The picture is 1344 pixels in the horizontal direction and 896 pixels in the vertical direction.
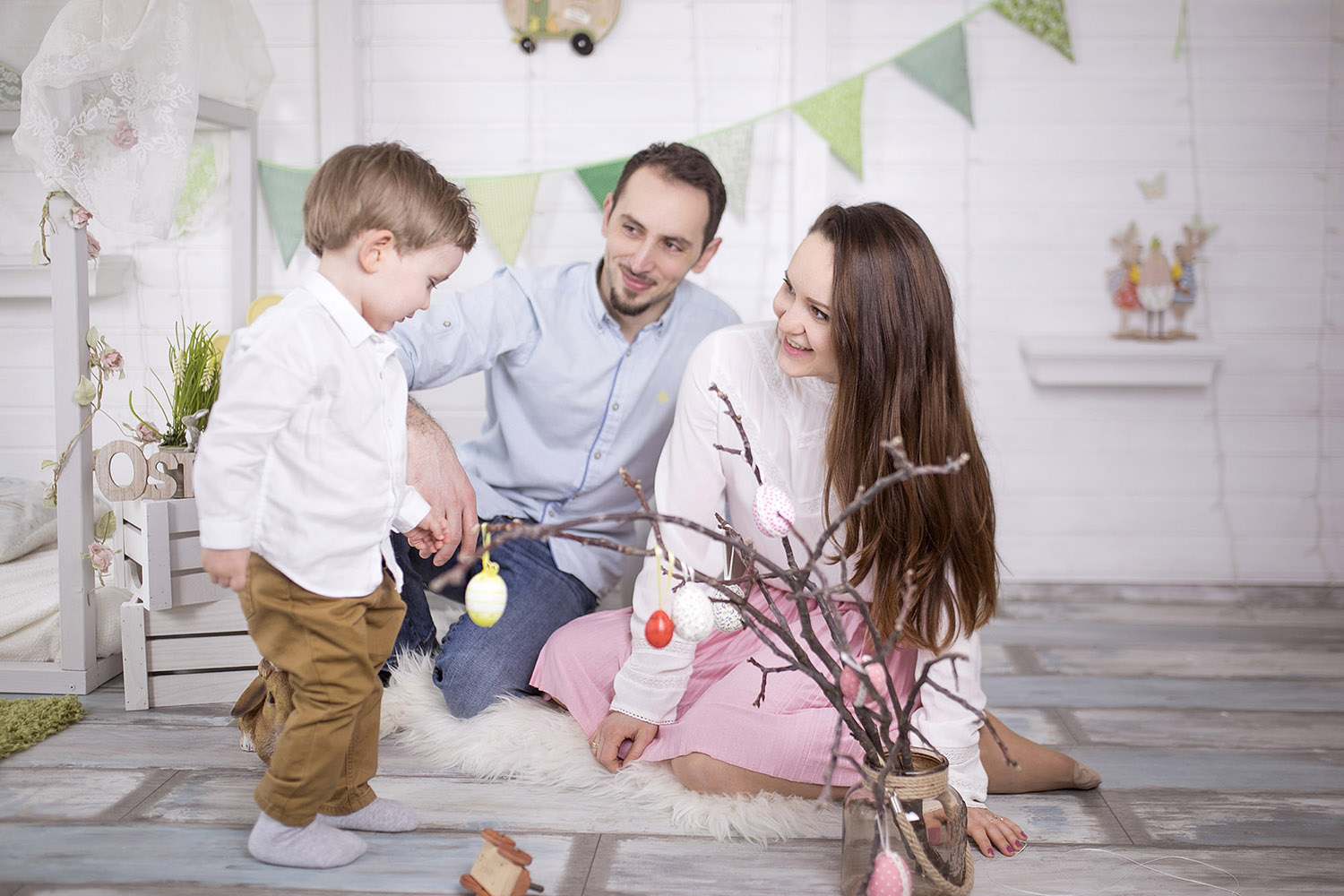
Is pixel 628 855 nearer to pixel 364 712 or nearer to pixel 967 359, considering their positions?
pixel 364 712

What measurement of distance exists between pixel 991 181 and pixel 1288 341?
0.92 metres

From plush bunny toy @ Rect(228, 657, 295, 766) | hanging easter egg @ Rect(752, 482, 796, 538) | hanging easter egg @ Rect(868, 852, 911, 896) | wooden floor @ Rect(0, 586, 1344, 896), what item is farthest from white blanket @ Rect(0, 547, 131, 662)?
A: hanging easter egg @ Rect(868, 852, 911, 896)

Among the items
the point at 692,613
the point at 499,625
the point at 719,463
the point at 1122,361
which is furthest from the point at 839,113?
the point at 692,613

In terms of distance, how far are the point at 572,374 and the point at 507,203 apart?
833 mm

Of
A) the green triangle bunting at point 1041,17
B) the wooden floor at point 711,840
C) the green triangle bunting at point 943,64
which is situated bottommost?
the wooden floor at point 711,840

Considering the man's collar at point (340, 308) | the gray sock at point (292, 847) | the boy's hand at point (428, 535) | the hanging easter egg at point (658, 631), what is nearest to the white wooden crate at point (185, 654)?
the boy's hand at point (428, 535)

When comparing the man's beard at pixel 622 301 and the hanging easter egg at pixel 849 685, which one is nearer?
the hanging easter egg at pixel 849 685

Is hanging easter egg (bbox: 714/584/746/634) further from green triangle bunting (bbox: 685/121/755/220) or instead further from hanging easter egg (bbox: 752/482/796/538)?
green triangle bunting (bbox: 685/121/755/220)

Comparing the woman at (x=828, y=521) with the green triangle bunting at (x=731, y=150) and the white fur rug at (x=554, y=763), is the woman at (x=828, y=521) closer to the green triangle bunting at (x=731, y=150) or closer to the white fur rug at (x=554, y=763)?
the white fur rug at (x=554, y=763)

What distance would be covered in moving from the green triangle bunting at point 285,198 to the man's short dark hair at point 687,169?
3.59 ft

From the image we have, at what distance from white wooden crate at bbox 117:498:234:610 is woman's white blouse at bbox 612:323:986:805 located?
857mm

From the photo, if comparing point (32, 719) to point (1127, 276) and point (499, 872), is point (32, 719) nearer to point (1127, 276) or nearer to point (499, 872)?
point (499, 872)

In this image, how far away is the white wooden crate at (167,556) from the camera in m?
2.00

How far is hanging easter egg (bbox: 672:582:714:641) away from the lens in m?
1.24
